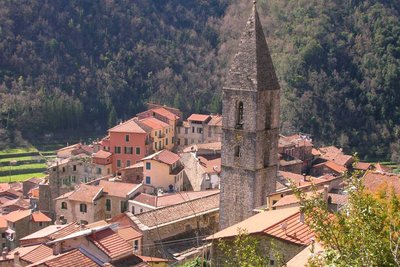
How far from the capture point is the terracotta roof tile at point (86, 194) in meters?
35.1

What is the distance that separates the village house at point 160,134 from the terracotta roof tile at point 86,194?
12552mm

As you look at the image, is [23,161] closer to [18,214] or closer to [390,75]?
[18,214]

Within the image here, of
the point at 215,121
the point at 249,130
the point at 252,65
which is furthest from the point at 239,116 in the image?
the point at 215,121

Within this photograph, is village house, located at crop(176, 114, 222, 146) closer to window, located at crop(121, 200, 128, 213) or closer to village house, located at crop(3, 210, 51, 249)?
village house, located at crop(3, 210, 51, 249)

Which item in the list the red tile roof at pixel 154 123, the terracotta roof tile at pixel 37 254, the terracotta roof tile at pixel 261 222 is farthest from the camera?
the red tile roof at pixel 154 123

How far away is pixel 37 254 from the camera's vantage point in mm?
22359

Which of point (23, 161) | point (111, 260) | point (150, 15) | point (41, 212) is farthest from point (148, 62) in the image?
point (111, 260)

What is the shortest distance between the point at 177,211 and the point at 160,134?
20.5 m

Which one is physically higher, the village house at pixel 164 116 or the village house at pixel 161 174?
the village house at pixel 164 116

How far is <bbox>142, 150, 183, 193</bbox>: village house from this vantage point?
38656mm

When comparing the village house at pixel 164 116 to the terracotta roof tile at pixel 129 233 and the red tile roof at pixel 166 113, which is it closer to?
the red tile roof at pixel 166 113

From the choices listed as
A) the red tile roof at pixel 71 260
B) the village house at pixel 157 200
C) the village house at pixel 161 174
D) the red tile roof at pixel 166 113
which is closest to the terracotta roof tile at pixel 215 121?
the red tile roof at pixel 166 113

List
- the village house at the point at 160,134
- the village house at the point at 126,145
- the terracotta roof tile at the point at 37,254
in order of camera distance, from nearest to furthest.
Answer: the terracotta roof tile at the point at 37,254, the village house at the point at 126,145, the village house at the point at 160,134

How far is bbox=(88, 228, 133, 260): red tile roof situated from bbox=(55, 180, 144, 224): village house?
13525 mm
